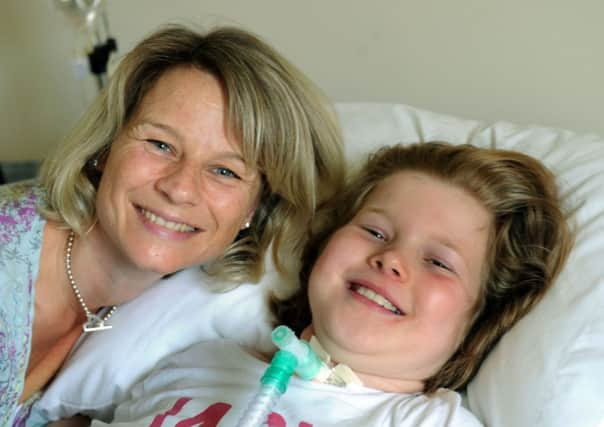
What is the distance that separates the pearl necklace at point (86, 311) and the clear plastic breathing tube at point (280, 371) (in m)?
0.48

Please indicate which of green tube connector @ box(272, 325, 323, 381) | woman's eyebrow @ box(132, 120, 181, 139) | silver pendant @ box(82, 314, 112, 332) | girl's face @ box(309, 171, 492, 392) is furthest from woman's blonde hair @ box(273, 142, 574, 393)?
silver pendant @ box(82, 314, 112, 332)

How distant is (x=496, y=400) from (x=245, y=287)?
0.54 meters

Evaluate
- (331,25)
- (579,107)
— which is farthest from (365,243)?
(331,25)

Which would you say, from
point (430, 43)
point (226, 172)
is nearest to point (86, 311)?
point (226, 172)

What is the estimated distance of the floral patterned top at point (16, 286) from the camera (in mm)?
1115

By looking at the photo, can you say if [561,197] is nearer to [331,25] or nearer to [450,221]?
[450,221]

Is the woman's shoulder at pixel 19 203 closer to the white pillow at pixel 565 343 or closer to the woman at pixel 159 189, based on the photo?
the woman at pixel 159 189

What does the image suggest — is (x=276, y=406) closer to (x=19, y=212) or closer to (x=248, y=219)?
(x=248, y=219)

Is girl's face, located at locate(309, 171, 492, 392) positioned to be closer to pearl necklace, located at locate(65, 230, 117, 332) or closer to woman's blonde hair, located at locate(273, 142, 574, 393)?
woman's blonde hair, located at locate(273, 142, 574, 393)

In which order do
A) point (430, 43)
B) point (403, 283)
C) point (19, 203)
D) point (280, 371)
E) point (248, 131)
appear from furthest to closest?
point (430, 43), point (19, 203), point (248, 131), point (403, 283), point (280, 371)

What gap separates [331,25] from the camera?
1718 millimetres

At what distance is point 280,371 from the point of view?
35.7 inches

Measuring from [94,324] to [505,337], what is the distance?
2.63 feet

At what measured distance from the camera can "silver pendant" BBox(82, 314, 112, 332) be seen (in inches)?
50.3
